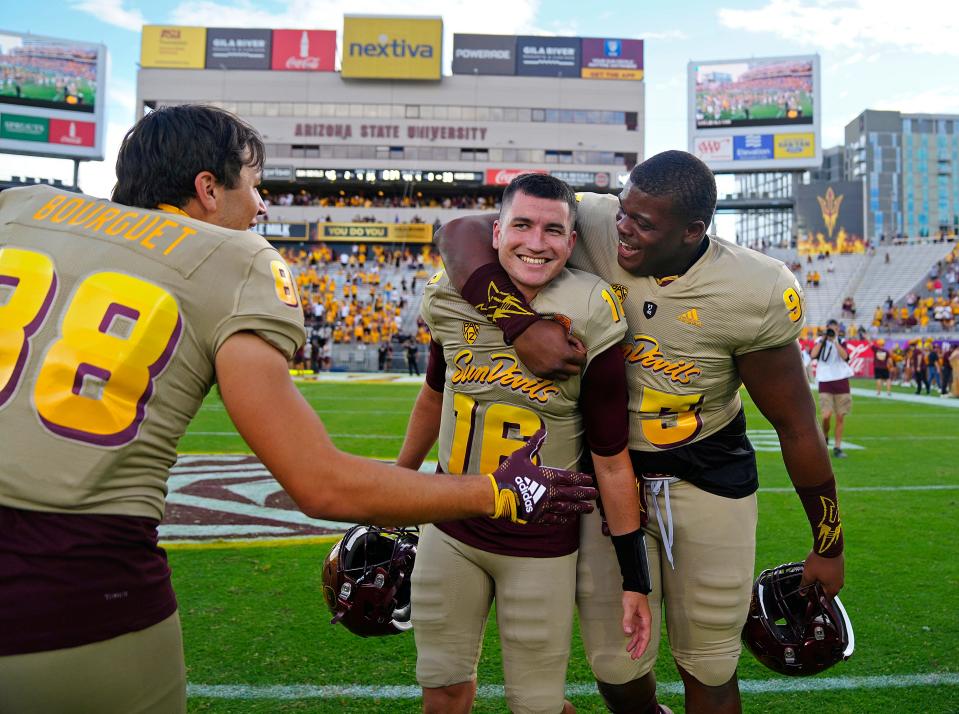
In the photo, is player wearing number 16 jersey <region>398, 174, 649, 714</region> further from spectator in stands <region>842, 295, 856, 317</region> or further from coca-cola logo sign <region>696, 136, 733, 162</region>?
coca-cola logo sign <region>696, 136, 733, 162</region>

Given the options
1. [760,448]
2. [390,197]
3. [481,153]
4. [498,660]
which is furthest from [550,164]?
[498,660]

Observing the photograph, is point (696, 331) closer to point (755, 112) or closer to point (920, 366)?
point (920, 366)

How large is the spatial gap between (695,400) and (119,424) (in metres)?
1.76

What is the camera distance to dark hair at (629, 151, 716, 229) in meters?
2.37

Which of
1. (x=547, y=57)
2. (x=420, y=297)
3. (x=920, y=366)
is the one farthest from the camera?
(x=547, y=57)

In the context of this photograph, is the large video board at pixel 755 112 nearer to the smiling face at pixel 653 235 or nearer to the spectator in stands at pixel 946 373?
the spectator in stands at pixel 946 373

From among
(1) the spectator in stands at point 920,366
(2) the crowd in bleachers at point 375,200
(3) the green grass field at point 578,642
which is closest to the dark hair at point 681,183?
(3) the green grass field at point 578,642

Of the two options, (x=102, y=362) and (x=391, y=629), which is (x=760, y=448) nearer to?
(x=391, y=629)

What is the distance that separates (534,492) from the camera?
167 cm

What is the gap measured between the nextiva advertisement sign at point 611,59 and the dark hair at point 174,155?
55500 millimetres

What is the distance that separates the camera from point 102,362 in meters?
1.36

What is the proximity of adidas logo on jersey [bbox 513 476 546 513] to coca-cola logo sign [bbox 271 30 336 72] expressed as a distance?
57.1 meters

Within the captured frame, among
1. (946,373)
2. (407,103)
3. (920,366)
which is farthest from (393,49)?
(946,373)

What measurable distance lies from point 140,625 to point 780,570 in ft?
7.19
